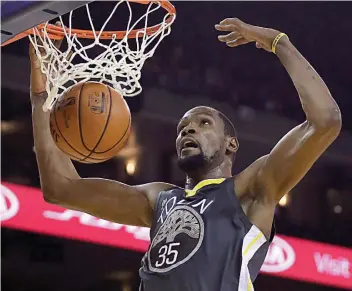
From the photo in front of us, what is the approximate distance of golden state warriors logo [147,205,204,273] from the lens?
174 cm

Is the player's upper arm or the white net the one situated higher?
the white net

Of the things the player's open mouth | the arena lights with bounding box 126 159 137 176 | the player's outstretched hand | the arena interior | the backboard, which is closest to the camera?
the backboard

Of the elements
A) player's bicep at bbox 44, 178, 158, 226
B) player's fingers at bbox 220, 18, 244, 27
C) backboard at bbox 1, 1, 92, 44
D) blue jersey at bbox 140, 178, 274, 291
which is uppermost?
backboard at bbox 1, 1, 92, 44

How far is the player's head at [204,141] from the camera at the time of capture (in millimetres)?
1890

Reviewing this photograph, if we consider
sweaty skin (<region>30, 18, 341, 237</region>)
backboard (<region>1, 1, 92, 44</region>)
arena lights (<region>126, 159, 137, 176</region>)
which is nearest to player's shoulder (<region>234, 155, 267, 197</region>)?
sweaty skin (<region>30, 18, 341, 237</region>)

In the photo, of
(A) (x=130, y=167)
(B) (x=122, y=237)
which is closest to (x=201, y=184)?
(B) (x=122, y=237)

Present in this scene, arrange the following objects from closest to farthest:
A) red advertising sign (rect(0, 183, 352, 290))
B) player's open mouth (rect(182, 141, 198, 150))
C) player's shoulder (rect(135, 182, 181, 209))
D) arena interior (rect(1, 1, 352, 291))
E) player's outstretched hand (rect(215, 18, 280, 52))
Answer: player's outstretched hand (rect(215, 18, 280, 52)) → player's open mouth (rect(182, 141, 198, 150)) → player's shoulder (rect(135, 182, 181, 209)) → red advertising sign (rect(0, 183, 352, 290)) → arena interior (rect(1, 1, 352, 291))

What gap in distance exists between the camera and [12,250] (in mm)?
4730

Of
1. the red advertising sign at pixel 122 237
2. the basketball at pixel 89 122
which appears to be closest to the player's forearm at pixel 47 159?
the basketball at pixel 89 122

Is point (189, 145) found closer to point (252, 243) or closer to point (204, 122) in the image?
point (204, 122)

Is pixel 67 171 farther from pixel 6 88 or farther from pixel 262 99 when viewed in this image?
pixel 262 99

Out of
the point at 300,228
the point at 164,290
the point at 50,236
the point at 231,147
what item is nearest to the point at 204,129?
the point at 231,147

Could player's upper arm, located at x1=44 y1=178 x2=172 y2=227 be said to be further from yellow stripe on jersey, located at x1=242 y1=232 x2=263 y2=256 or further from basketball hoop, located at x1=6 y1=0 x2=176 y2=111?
yellow stripe on jersey, located at x1=242 y1=232 x2=263 y2=256

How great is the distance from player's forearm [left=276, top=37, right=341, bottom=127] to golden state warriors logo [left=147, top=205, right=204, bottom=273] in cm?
37
